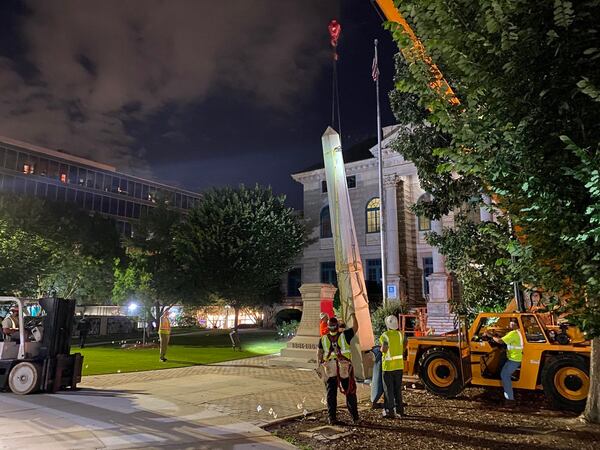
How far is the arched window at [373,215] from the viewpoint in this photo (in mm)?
37541

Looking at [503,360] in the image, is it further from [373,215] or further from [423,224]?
[373,215]

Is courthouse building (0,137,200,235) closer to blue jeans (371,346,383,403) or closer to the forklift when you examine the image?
the forklift

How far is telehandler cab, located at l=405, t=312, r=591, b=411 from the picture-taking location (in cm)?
862

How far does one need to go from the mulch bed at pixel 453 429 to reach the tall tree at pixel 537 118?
206 cm

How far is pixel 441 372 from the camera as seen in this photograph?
32.1 ft

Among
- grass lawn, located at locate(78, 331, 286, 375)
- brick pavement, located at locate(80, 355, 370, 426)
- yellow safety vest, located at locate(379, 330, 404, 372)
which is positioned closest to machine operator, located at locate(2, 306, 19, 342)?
brick pavement, located at locate(80, 355, 370, 426)

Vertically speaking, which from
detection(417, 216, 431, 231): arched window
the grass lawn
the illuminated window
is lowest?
the grass lawn

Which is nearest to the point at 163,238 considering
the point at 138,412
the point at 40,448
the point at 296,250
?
the point at 296,250

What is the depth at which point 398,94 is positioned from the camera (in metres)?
15.6

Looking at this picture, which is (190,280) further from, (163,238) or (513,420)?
(513,420)

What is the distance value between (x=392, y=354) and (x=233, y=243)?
54.1 ft

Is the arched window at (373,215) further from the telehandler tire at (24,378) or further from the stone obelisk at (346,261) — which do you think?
the telehandler tire at (24,378)

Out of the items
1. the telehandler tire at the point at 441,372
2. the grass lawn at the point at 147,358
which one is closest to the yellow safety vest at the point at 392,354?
the telehandler tire at the point at 441,372

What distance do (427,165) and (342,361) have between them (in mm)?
9280
